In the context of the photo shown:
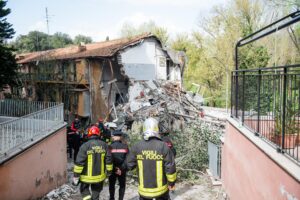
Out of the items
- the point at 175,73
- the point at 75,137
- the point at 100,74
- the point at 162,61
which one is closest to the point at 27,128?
the point at 75,137

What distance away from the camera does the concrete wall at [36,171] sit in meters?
8.43

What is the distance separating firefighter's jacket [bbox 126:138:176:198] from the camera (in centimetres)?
558

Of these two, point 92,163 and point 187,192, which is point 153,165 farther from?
point 187,192

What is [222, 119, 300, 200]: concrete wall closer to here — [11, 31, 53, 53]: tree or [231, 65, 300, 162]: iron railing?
[231, 65, 300, 162]: iron railing

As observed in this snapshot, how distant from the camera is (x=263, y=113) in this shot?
21.9 feet

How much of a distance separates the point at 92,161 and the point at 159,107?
15.2 meters

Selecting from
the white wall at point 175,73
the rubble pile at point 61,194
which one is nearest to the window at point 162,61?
the white wall at point 175,73

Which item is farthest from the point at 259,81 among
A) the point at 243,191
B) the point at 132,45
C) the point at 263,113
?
the point at 132,45

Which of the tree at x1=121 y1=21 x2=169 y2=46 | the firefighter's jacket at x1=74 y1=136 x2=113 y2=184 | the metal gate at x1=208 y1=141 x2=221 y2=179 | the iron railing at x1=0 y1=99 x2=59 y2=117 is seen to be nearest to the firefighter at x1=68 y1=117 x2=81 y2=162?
the iron railing at x1=0 y1=99 x2=59 y2=117

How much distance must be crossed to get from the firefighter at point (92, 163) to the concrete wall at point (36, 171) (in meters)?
2.41

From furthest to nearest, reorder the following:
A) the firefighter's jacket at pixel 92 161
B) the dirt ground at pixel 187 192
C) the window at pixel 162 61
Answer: the window at pixel 162 61 < the dirt ground at pixel 187 192 < the firefighter's jacket at pixel 92 161

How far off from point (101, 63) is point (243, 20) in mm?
18106

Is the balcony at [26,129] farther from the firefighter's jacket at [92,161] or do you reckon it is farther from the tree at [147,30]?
the tree at [147,30]

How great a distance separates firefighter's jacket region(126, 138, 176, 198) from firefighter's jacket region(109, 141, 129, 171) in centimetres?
224
